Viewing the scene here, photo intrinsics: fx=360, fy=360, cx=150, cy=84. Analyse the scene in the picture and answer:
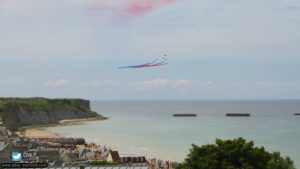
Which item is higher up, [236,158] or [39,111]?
[39,111]

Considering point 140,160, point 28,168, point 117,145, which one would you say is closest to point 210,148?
point 28,168

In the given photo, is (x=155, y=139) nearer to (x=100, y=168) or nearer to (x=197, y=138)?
(x=197, y=138)

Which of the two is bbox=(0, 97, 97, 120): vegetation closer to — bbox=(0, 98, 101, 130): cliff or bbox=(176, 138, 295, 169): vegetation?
bbox=(0, 98, 101, 130): cliff

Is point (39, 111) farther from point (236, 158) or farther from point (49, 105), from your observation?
point (236, 158)

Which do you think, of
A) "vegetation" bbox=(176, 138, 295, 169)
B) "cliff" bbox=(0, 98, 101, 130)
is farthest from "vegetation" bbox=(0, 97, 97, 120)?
"vegetation" bbox=(176, 138, 295, 169)

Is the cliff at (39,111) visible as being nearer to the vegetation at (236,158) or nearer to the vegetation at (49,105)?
the vegetation at (49,105)

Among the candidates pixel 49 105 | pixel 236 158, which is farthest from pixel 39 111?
pixel 236 158

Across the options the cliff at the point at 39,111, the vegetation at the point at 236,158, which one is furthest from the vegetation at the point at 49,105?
the vegetation at the point at 236,158

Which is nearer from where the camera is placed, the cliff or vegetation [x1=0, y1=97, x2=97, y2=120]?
the cliff
